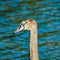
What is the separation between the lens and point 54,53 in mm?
12742

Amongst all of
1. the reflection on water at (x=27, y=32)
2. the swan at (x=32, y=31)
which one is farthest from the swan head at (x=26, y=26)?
the reflection on water at (x=27, y=32)

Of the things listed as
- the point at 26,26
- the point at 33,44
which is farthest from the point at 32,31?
the point at 33,44

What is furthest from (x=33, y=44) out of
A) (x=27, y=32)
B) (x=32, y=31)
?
(x=27, y=32)

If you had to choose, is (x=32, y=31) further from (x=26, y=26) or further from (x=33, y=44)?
(x=33, y=44)

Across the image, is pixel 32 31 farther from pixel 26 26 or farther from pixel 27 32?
pixel 27 32

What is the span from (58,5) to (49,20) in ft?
5.65

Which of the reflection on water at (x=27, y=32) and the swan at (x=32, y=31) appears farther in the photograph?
the reflection on water at (x=27, y=32)

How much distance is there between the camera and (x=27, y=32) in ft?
46.7

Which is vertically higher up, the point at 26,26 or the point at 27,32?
the point at 27,32

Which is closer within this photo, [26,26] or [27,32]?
[26,26]

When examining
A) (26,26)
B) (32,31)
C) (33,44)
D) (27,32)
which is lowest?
(33,44)

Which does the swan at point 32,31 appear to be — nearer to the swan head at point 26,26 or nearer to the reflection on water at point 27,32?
the swan head at point 26,26

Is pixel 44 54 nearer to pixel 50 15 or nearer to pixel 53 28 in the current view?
pixel 53 28

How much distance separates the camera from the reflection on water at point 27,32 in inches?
501
